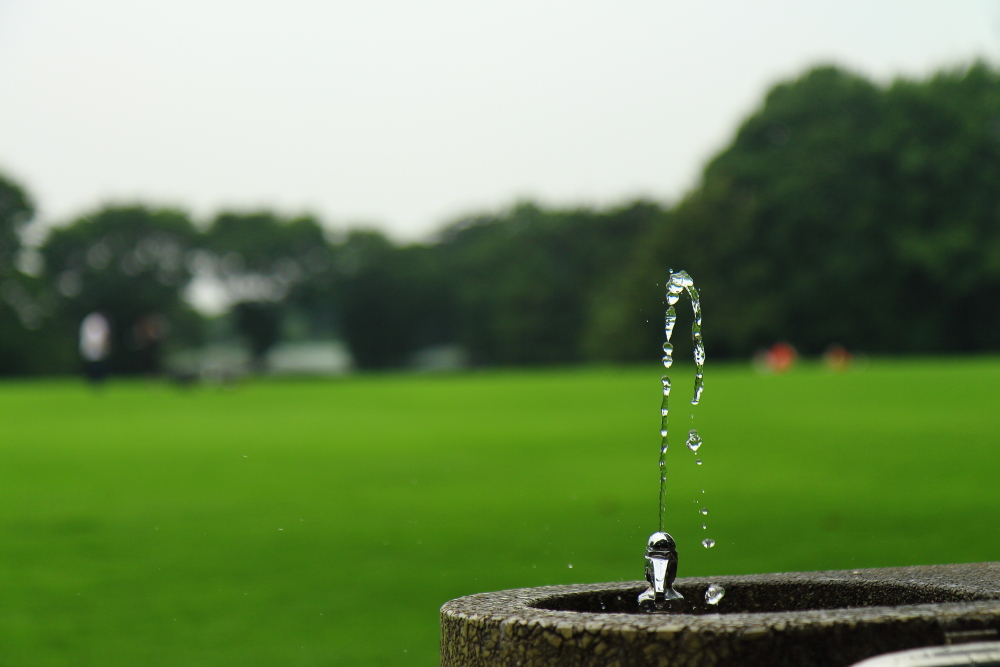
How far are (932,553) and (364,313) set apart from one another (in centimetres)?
8692

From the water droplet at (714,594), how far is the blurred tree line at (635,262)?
38961 millimetres

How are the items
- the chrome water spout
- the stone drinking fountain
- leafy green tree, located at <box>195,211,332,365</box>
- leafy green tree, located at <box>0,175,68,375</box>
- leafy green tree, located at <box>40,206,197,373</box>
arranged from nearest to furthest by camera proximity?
1. the stone drinking fountain
2. the chrome water spout
3. leafy green tree, located at <box>0,175,68,375</box>
4. leafy green tree, located at <box>40,206,197,373</box>
5. leafy green tree, located at <box>195,211,332,365</box>

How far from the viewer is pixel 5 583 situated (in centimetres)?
709

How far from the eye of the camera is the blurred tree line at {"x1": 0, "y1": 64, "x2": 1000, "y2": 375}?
59.2 meters

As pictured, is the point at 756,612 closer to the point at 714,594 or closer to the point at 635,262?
the point at 714,594

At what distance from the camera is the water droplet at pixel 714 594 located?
3.22m

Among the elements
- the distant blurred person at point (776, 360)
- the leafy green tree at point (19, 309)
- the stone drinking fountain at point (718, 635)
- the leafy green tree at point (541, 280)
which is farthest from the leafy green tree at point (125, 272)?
the stone drinking fountain at point (718, 635)

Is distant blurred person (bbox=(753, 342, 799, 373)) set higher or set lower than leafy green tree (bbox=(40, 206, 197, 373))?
lower

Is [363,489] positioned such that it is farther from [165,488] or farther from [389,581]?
[389,581]

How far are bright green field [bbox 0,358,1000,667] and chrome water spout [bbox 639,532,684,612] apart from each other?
2.17m

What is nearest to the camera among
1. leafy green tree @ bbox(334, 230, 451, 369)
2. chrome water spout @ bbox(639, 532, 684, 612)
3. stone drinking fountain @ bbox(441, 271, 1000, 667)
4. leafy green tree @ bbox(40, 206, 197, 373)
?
stone drinking fountain @ bbox(441, 271, 1000, 667)

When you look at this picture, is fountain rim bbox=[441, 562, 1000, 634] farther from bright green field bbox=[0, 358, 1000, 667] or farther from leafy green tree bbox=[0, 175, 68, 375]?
leafy green tree bbox=[0, 175, 68, 375]

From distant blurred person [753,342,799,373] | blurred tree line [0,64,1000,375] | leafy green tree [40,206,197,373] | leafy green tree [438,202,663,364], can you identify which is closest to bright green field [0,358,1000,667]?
distant blurred person [753,342,799,373]

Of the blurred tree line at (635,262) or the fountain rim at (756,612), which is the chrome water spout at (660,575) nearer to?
the fountain rim at (756,612)
